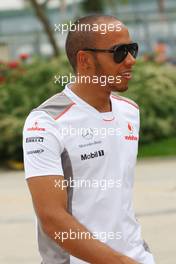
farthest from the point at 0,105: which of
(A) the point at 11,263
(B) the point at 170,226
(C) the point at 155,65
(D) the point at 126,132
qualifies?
(D) the point at 126,132

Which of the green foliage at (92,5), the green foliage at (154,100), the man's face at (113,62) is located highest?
the man's face at (113,62)

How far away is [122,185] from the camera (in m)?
2.51

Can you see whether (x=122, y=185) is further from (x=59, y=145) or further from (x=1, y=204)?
(x=1, y=204)

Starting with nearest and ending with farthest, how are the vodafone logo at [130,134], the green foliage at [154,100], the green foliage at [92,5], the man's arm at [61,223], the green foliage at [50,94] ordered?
the man's arm at [61,223]
the vodafone logo at [130,134]
the green foliage at [50,94]
the green foliage at [154,100]
the green foliage at [92,5]

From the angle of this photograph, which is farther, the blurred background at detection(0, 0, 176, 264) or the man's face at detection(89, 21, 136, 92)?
the blurred background at detection(0, 0, 176, 264)

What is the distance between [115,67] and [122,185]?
40 cm

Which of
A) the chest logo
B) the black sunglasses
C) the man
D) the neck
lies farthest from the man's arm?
the black sunglasses

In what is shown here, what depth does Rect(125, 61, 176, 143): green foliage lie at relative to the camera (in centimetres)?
1325

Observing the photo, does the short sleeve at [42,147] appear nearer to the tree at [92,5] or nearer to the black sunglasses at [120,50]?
the black sunglasses at [120,50]

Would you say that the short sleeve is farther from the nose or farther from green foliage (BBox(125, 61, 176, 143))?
green foliage (BBox(125, 61, 176, 143))

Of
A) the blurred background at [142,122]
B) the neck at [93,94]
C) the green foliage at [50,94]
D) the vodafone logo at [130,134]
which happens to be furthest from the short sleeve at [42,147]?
the green foliage at [50,94]

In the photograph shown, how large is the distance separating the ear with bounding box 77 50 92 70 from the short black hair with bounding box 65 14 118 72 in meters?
0.02

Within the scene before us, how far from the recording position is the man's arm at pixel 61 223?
222cm

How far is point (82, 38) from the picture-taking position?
2.48m
